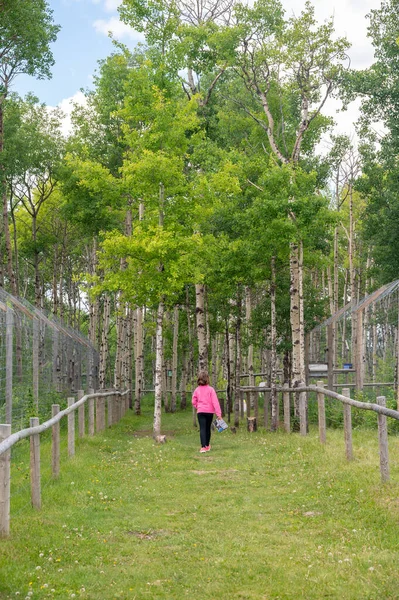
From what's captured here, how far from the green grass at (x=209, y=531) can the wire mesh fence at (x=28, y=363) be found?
1192 millimetres

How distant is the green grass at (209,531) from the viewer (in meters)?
5.86

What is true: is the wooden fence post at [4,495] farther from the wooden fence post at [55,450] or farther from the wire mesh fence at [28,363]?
the wire mesh fence at [28,363]

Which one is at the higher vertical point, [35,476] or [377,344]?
[377,344]

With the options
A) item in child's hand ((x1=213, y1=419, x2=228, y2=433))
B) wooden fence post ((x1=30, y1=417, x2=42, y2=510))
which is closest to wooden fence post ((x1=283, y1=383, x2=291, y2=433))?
item in child's hand ((x1=213, y1=419, x2=228, y2=433))

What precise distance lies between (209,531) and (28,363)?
381 inches

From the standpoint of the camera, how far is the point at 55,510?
858 cm

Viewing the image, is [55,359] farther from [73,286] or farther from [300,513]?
[73,286]

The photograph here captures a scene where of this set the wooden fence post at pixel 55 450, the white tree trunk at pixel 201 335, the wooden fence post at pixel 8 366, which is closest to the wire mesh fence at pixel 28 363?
the wooden fence post at pixel 8 366

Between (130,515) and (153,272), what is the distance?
10913 mm

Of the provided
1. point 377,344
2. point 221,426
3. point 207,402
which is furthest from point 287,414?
point 207,402

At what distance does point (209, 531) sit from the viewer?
7773 mm

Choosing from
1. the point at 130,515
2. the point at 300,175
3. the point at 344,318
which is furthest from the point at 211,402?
the point at 344,318

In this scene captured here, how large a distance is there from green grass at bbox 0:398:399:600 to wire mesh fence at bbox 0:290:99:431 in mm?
1192

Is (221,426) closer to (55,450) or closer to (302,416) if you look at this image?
(302,416)
